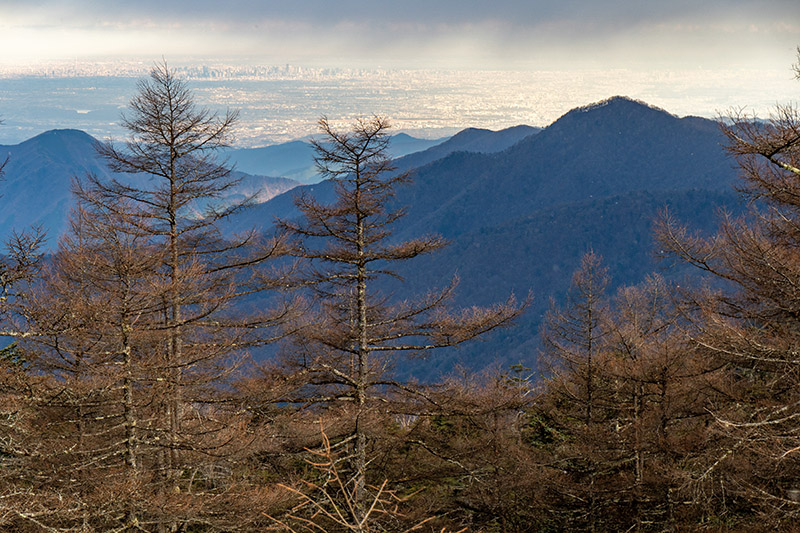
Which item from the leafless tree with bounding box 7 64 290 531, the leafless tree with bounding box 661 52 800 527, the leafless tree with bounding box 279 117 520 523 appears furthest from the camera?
the leafless tree with bounding box 279 117 520 523

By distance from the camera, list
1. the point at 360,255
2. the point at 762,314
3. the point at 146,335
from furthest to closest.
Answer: the point at 360,255 < the point at 762,314 < the point at 146,335

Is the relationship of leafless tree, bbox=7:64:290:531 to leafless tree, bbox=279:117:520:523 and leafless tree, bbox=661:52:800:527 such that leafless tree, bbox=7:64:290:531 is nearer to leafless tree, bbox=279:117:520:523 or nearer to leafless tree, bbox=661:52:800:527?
leafless tree, bbox=279:117:520:523

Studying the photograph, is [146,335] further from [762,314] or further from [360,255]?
[762,314]

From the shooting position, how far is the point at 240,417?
632 inches

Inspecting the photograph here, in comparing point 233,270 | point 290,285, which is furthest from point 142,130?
point 290,285

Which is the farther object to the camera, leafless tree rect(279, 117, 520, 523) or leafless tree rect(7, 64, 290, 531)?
leafless tree rect(279, 117, 520, 523)

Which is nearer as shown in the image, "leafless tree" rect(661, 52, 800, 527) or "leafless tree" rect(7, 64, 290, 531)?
"leafless tree" rect(661, 52, 800, 527)

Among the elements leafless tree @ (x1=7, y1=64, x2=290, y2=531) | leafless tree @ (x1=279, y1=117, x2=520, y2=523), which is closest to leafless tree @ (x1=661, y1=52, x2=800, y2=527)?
leafless tree @ (x1=279, y1=117, x2=520, y2=523)

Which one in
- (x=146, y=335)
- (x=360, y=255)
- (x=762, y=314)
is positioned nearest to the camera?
(x=146, y=335)

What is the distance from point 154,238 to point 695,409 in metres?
16.0

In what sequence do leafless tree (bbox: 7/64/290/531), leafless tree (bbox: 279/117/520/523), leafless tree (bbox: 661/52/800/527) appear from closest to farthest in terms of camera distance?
leafless tree (bbox: 661/52/800/527), leafless tree (bbox: 7/64/290/531), leafless tree (bbox: 279/117/520/523)

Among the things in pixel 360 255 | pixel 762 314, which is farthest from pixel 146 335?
pixel 762 314

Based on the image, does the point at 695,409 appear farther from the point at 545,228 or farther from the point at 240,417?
the point at 545,228

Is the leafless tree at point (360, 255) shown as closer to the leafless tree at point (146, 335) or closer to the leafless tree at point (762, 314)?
the leafless tree at point (146, 335)
